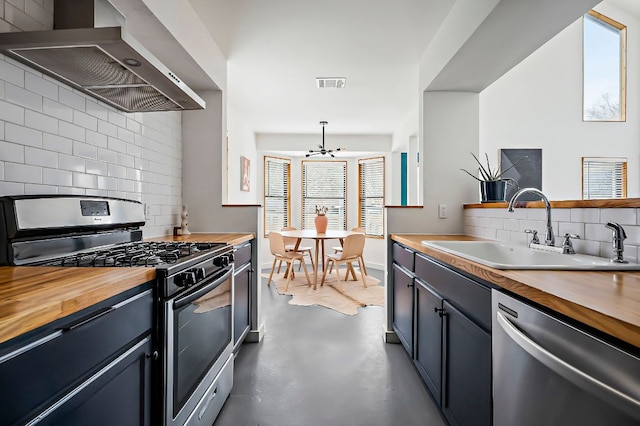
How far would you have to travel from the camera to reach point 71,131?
5.00 feet

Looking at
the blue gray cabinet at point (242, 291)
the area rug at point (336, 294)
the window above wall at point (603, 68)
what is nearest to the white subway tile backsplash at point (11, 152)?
the blue gray cabinet at point (242, 291)

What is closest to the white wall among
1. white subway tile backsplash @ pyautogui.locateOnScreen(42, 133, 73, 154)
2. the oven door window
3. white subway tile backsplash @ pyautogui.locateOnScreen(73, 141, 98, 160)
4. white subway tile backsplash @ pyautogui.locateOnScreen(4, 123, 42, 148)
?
the oven door window

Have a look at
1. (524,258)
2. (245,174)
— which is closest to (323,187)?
(245,174)

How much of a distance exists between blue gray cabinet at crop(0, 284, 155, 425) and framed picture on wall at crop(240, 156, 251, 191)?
406 centimetres

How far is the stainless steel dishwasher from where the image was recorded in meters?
0.60

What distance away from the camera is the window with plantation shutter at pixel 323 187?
6.51 meters

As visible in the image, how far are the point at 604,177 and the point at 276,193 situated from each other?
16.8ft

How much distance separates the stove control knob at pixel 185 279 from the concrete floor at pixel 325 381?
35.0 inches

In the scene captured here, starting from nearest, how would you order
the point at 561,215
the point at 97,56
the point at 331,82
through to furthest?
the point at 97,56 < the point at 561,215 < the point at 331,82

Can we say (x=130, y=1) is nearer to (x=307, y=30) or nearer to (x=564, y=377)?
(x=307, y=30)

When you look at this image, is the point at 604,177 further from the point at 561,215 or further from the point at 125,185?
the point at 125,185

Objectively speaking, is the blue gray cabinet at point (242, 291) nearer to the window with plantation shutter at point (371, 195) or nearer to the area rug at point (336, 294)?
the area rug at point (336, 294)

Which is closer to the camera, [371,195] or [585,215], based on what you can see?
[585,215]

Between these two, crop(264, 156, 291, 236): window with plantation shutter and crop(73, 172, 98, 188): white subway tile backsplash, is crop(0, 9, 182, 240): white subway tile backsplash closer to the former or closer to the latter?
crop(73, 172, 98, 188): white subway tile backsplash
